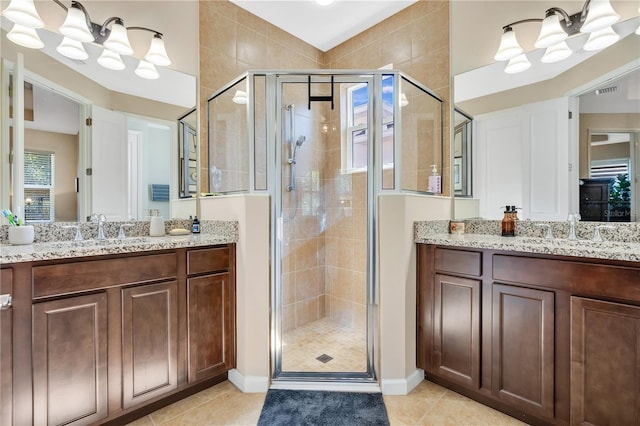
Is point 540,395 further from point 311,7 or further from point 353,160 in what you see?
point 311,7

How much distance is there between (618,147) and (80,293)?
3.02 meters

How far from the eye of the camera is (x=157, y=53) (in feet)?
6.96

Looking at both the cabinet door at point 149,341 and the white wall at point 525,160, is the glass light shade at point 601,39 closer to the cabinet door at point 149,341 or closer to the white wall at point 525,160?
the white wall at point 525,160

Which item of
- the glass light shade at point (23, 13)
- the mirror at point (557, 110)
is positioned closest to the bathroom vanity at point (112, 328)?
the glass light shade at point (23, 13)

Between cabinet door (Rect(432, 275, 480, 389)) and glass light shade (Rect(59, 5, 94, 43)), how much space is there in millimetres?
2668

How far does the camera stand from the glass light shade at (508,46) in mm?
2020

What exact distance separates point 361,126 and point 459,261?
115 cm

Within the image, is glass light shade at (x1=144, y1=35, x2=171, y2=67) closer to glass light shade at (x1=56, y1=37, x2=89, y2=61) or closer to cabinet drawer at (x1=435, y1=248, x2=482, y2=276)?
glass light shade at (x1=56, y1=37, x2=89, y2=61)

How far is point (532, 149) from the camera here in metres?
1.99

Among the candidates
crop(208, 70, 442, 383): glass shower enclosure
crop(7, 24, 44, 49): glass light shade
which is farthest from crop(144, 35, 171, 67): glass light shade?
crop(7, 24, 44, 49): glass light shade

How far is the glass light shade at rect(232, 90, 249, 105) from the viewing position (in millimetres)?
2033

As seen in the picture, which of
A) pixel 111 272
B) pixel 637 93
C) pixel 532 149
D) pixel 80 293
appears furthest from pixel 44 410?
pixel 637 93

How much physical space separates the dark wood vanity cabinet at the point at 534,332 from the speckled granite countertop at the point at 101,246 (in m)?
1.31

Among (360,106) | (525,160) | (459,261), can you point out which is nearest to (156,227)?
(360,106)
